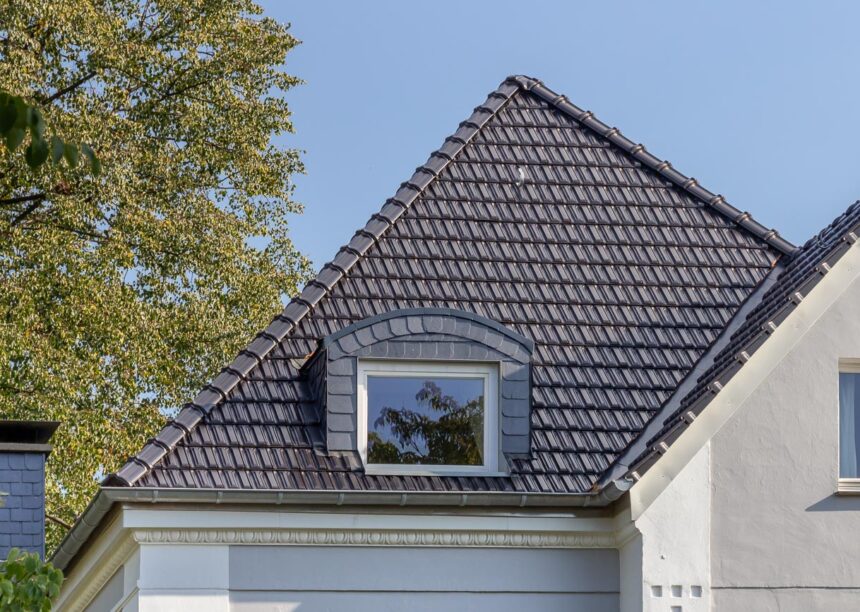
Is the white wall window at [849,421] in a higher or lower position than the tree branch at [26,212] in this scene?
lower

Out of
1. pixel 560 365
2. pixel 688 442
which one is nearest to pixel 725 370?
pixel 688 442

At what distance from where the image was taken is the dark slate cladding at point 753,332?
512 inches

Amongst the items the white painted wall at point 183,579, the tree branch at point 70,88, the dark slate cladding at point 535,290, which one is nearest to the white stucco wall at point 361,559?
the white painted wall at point 183,579

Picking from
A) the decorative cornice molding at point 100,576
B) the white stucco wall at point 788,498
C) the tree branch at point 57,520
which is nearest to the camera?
the white stucco wall at point 788,498

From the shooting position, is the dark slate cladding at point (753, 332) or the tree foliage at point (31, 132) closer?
the tree foliage at point (31, 132)

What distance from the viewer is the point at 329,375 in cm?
1373

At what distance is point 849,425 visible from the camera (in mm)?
13453

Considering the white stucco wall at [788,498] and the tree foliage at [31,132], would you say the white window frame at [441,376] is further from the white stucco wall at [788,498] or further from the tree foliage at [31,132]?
the tree foliage at [31,132]

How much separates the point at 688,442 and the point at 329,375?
9.34ft

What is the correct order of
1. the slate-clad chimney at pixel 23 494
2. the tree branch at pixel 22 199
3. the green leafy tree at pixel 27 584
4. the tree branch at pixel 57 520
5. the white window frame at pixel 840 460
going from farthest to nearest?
the tree branch at pixel 22 199
the tree branch at pixel 57 520
the slate-clad chimney at pixel 23 494
the white window frame at pixel 840 460
the green leafy tree at pixel 27 584

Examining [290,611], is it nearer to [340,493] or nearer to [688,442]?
[340,493]

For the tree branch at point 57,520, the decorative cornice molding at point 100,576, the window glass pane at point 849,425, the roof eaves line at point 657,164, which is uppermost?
the roof eaves line at point 657,164

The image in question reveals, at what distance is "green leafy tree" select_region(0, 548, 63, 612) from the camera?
922 cm

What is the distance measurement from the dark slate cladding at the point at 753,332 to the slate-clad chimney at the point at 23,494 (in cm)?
760
